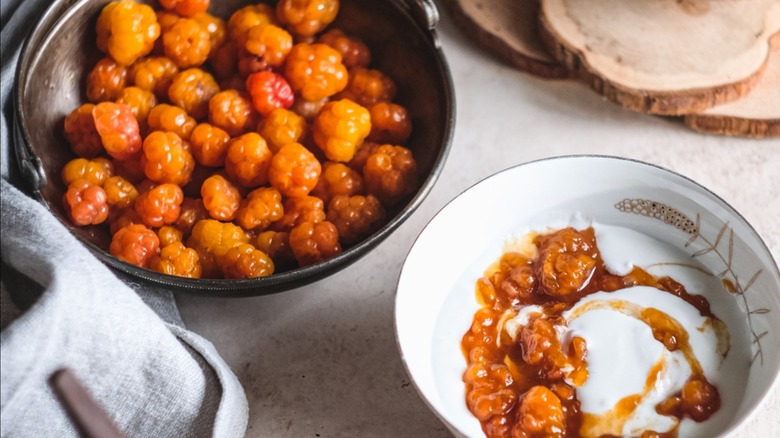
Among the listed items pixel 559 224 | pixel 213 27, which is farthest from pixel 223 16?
pixel 559 224

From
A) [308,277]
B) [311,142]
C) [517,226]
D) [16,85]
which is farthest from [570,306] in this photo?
[16,85]

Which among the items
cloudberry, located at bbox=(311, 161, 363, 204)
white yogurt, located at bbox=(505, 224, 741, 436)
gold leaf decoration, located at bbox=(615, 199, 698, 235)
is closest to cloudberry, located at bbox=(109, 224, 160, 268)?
cloudberry, located at bbox=(311, 161, 363, 204)

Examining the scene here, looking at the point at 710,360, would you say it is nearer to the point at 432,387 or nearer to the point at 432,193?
the point at 432,387

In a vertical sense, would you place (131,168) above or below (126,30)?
below

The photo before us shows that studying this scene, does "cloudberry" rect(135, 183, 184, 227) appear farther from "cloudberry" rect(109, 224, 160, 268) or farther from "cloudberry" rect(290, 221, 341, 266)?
"cloudberry" rect(290, 221, 341, 266)

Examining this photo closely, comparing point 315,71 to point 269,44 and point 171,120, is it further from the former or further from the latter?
point 171,120

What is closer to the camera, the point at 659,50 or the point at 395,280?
the point at 395,280

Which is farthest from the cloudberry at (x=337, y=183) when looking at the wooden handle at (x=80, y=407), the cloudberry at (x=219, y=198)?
the wooden handle at (x=80, y=407)
